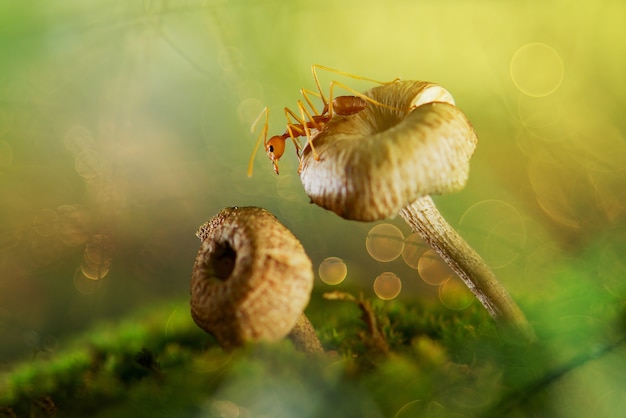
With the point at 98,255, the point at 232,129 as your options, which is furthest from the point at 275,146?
the point at 98,255

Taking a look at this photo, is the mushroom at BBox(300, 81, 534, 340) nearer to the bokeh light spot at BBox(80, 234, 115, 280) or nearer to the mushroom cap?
the mushroom cap

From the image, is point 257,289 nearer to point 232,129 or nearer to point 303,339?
point 303,339

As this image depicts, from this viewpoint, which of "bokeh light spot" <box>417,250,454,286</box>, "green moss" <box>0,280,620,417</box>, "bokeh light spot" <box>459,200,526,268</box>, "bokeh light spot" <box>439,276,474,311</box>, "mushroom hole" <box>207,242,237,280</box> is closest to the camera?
"green moss" <box>0,280,620,417</box>

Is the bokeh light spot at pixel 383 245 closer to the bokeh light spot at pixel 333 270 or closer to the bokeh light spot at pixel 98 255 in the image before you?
the bokeh light spot at pixel 333 270

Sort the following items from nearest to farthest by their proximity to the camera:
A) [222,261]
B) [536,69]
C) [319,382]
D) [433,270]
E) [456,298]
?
[319,382], [222,261], [456,298], [536,69], [433,270]

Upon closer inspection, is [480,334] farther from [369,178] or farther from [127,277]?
[127,277]

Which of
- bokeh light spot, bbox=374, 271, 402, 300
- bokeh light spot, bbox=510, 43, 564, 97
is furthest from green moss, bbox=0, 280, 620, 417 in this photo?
bokeh light spot, bbox=510, 43, 564, 97

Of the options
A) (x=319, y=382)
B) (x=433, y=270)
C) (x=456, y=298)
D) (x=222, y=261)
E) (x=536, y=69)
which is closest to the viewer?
(x=319, y=382)
